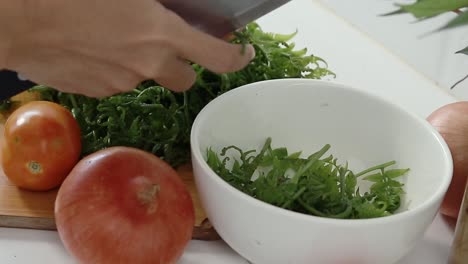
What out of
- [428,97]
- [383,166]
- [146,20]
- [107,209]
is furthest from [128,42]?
[428,97]

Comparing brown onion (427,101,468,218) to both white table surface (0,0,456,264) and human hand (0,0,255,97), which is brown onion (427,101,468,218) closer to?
white table surface (0,0,456,264)

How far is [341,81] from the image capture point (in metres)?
0.98

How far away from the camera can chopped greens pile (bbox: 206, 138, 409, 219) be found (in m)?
0.61

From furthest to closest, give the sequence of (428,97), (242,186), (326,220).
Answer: (428,97) → (242,186) → (326,220)

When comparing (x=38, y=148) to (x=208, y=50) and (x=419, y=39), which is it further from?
(x=419, y=39)

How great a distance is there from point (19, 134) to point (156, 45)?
198 millimetres

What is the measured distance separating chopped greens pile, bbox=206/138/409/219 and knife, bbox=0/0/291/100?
13 centimetres

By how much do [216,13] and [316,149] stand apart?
21 centimetres

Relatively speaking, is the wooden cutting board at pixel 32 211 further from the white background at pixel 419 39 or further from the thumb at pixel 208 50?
the white background at pixel 419 39

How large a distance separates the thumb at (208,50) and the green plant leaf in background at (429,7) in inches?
7.8

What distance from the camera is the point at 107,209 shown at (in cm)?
58

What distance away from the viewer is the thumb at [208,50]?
0.59m

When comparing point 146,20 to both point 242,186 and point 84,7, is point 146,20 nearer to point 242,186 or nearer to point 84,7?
point 84,7

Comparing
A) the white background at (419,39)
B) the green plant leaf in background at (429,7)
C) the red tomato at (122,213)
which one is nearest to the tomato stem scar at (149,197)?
the red tomato at (122,213)
